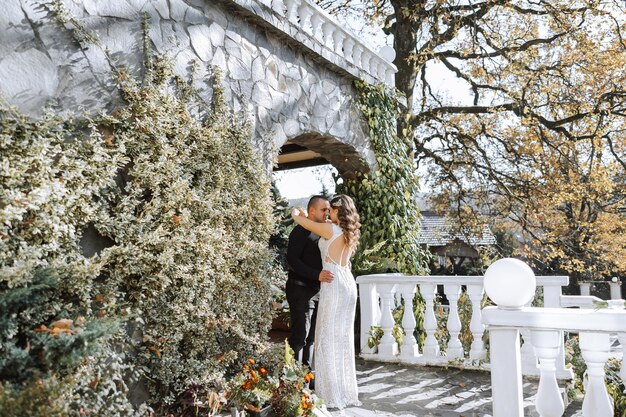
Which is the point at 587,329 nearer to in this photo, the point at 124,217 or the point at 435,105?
the point at 124,217

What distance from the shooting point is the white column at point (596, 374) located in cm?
235

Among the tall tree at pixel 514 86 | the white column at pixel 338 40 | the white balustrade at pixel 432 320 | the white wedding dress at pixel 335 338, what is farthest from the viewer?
the tall tree at pixel 514 86

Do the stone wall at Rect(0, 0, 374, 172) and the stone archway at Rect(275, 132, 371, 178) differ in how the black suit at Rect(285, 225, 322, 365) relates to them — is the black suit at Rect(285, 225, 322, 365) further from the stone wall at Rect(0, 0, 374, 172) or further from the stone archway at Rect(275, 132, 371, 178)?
the stone archway at Rect(275, 132, 371, 178)

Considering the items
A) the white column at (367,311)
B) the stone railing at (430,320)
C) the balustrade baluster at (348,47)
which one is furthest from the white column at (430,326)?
the balustrade baluster at (348,47)

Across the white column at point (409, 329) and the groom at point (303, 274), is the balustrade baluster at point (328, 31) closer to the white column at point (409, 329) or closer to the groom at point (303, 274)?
the groom at point (303, 274)

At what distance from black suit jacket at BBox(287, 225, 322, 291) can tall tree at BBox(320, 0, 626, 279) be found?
424 centimetres

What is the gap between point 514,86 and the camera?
1062cm

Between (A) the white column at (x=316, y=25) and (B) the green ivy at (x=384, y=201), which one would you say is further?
(B) the green ivy at (x=384, y=201)

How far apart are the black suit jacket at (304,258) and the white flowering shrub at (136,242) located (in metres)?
0.26

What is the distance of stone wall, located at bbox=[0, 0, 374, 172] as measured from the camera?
2957 millimetres

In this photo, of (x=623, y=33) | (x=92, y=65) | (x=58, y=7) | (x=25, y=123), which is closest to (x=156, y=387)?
(x=25, y=123)

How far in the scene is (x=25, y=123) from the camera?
2736 millimetres

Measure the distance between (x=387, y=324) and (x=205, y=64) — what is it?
11.8 ft

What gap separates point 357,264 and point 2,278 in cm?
500
